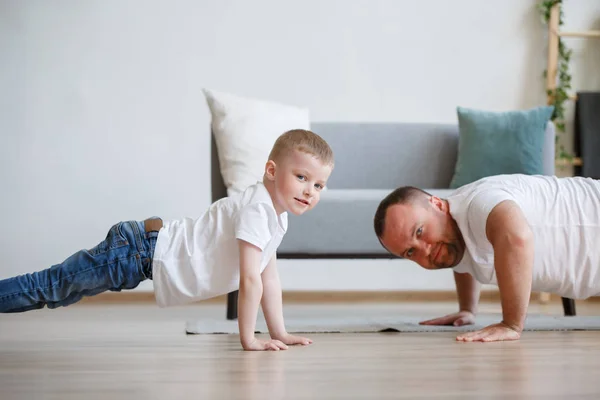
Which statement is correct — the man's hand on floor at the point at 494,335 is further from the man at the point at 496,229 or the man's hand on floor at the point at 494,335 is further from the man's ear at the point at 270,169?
the man's ear at the point at 270,169

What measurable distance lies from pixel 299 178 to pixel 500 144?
1861mm

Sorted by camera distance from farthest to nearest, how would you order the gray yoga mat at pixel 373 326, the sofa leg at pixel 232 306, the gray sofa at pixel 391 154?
the gray sofa at pixel 391 154, the sofa leg at pixel 232 306, the gray yoga mat at pixel 373 326

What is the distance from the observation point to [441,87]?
169 inches


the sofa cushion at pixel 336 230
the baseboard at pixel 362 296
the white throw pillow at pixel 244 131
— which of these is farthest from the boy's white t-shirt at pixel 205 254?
the baseboard at pixel 362 296

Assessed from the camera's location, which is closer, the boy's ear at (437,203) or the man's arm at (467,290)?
the boy's ear at (437,203)

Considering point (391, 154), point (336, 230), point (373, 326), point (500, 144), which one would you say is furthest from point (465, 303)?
point (391, 154)

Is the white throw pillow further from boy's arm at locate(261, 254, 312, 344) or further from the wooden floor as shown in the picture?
boy's arm at locate(261, 254, 312, 344)

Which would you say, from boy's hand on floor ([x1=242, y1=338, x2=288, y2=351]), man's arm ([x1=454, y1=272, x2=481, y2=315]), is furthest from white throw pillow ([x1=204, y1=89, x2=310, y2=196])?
boy's hand on floor ([x1=242, y1=338, x2=288, y2=351])

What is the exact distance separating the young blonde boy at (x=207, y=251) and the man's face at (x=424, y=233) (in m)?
0.25

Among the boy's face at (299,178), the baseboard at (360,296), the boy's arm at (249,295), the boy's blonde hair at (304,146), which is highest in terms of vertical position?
the boy's blonde hair at (304,146)

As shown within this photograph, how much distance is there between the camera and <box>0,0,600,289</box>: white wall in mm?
4086

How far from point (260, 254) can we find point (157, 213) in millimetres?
2450

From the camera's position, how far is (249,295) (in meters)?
1.70

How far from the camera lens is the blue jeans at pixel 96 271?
188cm
